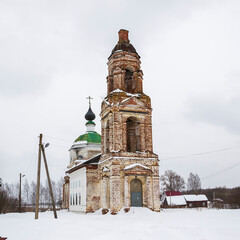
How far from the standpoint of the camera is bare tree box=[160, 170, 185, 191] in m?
73.0

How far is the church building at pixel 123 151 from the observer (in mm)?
25938

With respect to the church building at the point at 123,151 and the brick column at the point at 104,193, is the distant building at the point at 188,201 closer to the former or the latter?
the church building at the point at 123,151

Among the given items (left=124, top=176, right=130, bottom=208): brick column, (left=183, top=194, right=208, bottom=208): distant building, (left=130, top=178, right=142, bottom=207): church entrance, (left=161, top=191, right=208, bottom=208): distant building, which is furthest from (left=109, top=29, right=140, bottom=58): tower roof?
(left=183, top=194, right=208, bottom=208): distant building

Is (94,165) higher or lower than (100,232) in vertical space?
higher

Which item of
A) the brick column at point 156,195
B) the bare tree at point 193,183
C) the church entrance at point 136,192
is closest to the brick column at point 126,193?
→ the church entrance at point 136,192

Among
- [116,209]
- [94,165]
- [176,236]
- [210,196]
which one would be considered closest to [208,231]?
[176,236]

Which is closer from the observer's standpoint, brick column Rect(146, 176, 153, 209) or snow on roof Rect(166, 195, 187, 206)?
brick column Rect(146, 176, 153, 209)

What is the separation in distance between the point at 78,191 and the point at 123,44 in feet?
54.7

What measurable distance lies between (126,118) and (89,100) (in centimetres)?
1623

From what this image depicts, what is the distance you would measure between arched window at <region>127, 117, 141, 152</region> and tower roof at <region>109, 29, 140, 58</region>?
7.22m

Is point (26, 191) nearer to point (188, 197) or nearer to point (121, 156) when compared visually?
point (188, 197)

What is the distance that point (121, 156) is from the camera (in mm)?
26328

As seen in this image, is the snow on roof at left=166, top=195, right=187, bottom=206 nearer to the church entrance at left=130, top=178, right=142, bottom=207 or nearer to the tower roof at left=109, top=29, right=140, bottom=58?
the church entrance at left=130, top=178, right=142, bottom=207

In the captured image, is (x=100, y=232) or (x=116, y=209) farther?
(x=116, y=209)
